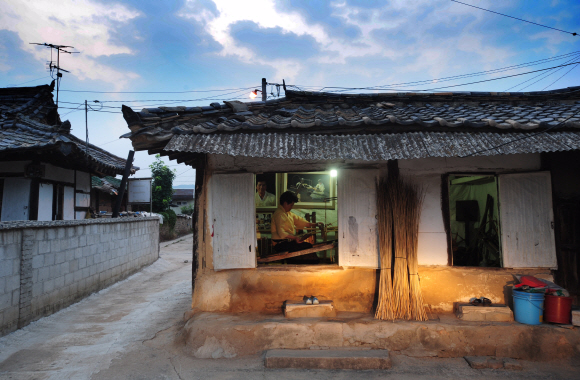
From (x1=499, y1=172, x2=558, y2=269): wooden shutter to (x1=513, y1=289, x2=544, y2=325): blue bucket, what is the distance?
2.20ft

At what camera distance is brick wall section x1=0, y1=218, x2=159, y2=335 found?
5980mm

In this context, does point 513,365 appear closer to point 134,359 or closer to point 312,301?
point 312,301

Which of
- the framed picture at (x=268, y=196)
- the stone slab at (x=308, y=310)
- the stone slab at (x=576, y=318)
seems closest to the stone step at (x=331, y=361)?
the stone slab at (x=308, y=310)

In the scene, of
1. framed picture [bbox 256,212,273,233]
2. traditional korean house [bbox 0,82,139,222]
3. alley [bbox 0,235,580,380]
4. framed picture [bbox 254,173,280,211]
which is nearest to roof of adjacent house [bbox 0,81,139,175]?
traditional korean house [bbox 0,82,139,222]

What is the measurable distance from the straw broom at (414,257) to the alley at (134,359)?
0.69 metres

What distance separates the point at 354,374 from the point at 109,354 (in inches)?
144

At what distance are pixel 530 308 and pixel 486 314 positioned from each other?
1.96 feet

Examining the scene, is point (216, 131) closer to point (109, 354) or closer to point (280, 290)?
point (280, 290)

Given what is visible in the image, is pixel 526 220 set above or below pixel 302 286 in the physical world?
above

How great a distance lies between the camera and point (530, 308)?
17.1 ft

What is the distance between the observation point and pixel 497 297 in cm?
579

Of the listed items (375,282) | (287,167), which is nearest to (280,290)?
(375,282)

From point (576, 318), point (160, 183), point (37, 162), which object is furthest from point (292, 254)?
point (160, 183)

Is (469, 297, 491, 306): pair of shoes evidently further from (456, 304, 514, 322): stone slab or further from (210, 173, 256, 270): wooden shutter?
(210, 173, 256, 270): wooden shutter
